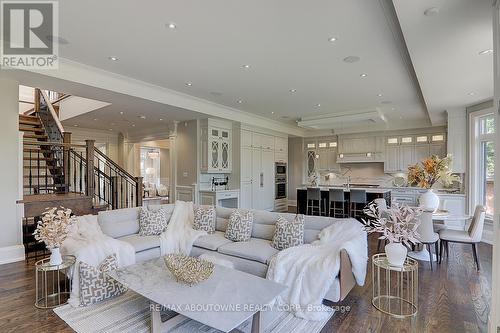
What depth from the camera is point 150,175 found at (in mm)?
11664

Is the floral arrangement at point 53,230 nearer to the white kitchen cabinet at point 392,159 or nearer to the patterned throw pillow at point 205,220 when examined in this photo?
the patterned throw pillow at point 205,220

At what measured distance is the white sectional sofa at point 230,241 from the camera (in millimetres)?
3162

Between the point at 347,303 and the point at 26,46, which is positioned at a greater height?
the point at 26,46

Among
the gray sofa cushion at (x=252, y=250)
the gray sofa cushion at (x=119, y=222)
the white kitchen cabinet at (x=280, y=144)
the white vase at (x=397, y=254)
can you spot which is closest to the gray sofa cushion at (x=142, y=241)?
the gray sofa cushion at (x=119, y=222)

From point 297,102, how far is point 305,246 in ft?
13.2

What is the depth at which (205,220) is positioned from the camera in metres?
4.24

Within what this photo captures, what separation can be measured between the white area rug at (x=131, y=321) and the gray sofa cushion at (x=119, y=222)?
1.21 meters

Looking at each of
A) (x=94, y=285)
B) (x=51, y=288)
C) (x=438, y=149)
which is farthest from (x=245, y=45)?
(x=438, y=149)

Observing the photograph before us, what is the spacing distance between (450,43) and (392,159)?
19.8 ft

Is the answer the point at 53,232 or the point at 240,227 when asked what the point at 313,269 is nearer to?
the point at 240,227

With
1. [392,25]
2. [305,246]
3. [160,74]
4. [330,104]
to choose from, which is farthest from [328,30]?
[330,104]

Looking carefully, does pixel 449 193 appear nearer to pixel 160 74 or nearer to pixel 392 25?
pixel 392 25

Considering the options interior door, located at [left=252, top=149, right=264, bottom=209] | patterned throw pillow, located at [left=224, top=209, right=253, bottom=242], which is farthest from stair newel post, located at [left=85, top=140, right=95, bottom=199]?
interior door, located at [left=252, top=149, right=264, bottom=209]

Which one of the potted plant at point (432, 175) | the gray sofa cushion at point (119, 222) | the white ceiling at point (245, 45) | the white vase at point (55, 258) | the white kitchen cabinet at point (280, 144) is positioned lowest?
the white vase at point (55, 258)
